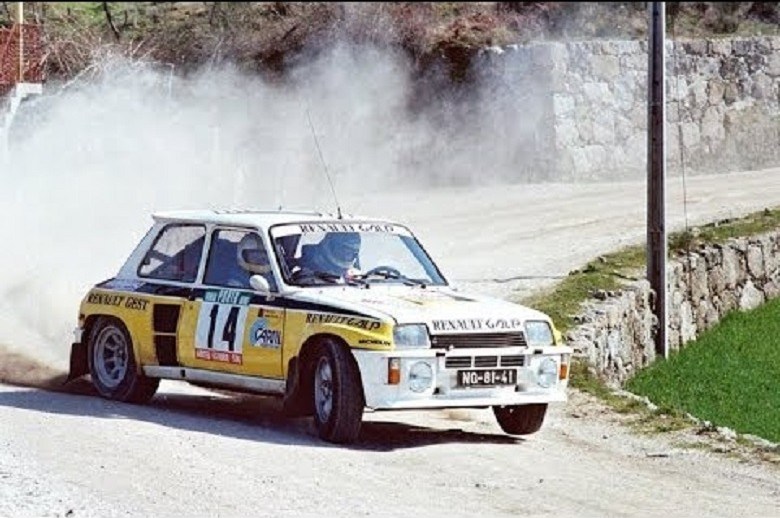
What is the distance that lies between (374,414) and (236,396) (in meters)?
1.52

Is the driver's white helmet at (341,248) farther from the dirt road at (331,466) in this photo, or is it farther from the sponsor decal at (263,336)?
the dirt road at (331,466)

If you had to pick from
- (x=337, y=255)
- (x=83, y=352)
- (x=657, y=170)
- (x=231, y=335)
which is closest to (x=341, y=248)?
(x=337, y=255)

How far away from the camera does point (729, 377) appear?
65.8 feet

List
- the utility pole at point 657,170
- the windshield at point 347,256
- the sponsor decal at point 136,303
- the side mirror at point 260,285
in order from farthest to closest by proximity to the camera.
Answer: the utility pole at point 657,170 → the sponsor decal at point 136,303 → the windshield at point 347,256 → the side mirror at point 260,285

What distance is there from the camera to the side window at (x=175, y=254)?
51.0ft

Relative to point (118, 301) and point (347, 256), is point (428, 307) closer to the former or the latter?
point (347, 256)

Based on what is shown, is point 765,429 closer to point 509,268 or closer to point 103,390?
point 103,390

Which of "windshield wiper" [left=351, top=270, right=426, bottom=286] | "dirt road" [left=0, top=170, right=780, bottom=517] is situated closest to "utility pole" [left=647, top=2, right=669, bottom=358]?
"dirt road" [left=0, top=170, right=780, bottom=517]

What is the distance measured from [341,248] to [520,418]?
1.83 m

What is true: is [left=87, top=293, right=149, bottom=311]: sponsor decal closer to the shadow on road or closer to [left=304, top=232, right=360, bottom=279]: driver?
the shadow on road

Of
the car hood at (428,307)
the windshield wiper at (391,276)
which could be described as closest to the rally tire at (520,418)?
the car hood at (428,307)

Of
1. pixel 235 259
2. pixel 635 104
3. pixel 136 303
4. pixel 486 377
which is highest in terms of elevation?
pixel 635 104

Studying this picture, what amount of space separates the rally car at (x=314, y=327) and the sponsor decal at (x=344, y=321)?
1 cm

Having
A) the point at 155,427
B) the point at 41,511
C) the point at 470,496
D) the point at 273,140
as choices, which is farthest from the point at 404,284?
the point at 273,140
